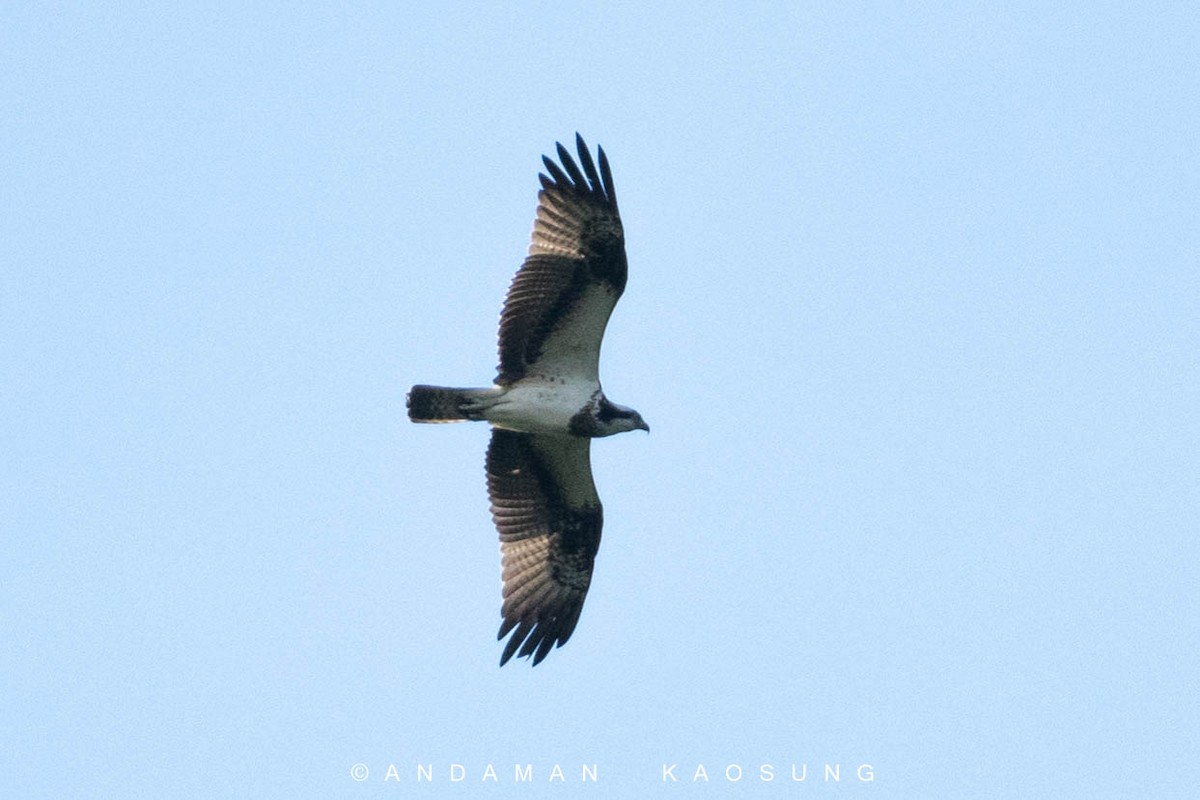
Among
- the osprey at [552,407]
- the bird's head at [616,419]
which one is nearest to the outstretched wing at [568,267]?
the osprey at [552,407]

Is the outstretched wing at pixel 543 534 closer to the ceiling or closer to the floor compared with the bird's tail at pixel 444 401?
closer to the floor

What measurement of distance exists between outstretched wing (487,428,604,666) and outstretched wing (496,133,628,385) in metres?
1.14

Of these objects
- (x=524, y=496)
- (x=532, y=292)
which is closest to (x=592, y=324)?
(x=532, y=292)

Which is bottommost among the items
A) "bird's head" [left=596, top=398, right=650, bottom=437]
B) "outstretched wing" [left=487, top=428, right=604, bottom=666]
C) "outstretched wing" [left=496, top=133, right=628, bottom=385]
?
"outstretched wing" [left=487, top=428, right=604, bottom=666]

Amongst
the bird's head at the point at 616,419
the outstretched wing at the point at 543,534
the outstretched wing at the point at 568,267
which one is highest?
the outstretched wing at the point at 568,267

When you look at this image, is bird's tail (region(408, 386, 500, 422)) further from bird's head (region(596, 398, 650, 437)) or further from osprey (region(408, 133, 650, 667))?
bird's head (region(596, 398, 650, 437))

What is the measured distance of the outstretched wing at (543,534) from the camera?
16.6m

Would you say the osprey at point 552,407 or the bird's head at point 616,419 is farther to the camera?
the bird's head at point 616,419

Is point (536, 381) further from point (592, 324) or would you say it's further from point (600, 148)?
point (600, 148)

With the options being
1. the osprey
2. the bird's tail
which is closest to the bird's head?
the osprey

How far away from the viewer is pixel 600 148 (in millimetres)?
15500

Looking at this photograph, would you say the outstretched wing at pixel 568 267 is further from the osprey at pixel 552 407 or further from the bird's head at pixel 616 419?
the bird's head at pixel 616 419

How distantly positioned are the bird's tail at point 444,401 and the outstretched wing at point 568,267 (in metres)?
0.37

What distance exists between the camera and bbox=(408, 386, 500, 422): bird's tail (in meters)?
15.9
